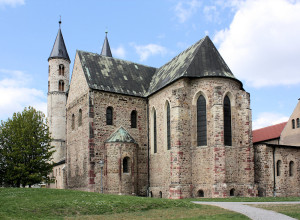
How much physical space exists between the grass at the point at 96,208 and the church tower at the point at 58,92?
3032cm

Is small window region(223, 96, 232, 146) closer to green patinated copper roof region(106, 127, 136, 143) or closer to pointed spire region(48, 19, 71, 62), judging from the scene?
green patinated copper roof region(106, 127, 136, 143)

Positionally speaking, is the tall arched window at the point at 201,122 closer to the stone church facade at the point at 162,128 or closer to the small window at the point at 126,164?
the stone church facade at the point at 162,128

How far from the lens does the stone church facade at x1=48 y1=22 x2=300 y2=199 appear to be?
27.0 m

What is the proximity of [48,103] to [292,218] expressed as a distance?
139 ft

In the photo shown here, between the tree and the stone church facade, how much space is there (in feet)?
9.22

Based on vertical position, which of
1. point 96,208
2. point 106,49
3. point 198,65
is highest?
point 106,49

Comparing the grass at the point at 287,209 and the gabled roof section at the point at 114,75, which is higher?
the gabled roof section at the point at 114,75

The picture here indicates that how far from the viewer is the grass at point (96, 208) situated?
14.8 meters

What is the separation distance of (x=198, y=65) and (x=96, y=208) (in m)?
16.6

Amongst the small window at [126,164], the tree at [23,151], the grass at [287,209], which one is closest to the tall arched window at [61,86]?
the tree at [23,151]

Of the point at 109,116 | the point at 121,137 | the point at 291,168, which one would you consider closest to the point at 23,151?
the point at 109,116

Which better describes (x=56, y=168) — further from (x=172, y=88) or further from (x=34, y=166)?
(x=172, y=88)

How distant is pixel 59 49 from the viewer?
169 feet

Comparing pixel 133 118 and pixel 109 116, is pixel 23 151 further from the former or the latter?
pixel 133 118
